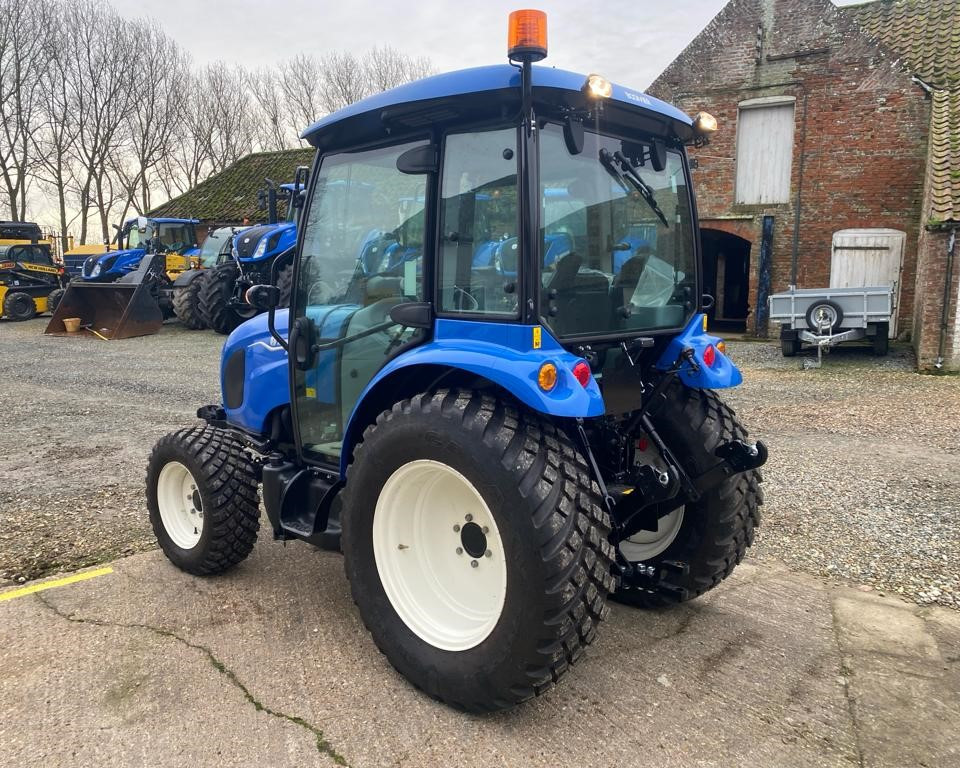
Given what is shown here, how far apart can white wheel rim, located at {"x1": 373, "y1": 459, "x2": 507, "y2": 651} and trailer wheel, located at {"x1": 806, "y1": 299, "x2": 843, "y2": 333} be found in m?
10.6

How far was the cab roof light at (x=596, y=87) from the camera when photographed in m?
2.43

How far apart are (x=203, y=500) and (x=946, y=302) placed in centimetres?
1095

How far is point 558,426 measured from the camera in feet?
8.75

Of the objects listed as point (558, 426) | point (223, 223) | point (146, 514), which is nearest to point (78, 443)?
point (146, 514)

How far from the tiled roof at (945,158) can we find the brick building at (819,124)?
38 millimetres

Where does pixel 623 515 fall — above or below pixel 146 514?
above

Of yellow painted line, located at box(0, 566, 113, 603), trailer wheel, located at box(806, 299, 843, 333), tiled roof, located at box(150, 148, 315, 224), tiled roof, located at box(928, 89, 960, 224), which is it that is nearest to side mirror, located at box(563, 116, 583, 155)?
yellow painted line, located at box(0, 566, 113, 603)

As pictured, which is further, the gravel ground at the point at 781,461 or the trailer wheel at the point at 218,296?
the trailer wheel at the point at 218,296

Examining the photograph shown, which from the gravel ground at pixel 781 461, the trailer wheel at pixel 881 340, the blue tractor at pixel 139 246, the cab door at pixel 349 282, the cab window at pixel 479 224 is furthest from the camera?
the blue tractor at pixel 139 246

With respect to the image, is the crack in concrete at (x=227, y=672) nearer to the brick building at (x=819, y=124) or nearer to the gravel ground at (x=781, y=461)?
the gravel ground at (x=781, y=461)

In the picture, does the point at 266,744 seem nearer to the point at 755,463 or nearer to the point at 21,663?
the point at 21,663

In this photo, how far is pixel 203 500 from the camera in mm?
3527

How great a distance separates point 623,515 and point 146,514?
326 cm

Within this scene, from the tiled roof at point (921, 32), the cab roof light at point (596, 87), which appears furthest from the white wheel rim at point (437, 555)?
the tiled roof at point (921, 32)
